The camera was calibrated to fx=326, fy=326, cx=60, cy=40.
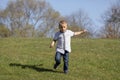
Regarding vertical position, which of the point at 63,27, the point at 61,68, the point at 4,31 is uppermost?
the point at 4,31

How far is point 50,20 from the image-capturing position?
66.3 m

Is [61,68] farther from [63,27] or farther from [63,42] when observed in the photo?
[63,27]

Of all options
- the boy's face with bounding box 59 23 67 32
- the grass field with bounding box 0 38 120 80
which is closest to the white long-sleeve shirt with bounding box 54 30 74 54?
the boy's face with bounding box 59 23 67 32

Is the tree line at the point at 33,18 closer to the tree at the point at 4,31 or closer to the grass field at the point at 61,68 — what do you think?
the tree at the point at 4,31

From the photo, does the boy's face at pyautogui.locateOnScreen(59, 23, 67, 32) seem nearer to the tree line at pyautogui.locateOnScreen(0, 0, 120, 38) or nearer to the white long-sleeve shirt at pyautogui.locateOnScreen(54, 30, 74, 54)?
the white long-sleeve shirt at pyautogui.locateOnScreen(54, 30, 74, 54)

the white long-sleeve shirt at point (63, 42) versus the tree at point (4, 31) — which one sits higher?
the tree at point (4, 31)

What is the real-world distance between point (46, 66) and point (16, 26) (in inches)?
1804

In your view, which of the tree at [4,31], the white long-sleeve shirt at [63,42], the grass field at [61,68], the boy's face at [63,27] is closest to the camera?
the grass field at [61,68]

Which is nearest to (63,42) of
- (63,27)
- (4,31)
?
(63,27)

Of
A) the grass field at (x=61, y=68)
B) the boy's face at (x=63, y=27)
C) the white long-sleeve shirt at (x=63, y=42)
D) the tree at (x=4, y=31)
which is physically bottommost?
the grass field at (x=61, y=68)

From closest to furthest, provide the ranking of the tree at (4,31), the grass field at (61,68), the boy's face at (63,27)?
the grass field at (61,68)
the boy's face at (63,27)
the tree at (4,31)

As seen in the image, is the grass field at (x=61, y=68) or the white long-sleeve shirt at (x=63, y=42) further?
the white long-sleeve shirt at (x=63, y=42)

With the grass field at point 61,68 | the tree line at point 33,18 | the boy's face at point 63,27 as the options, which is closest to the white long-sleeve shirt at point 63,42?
the boy's face at point 63,27

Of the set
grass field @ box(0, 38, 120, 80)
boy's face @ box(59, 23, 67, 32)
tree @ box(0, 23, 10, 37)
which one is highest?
tree @ box(0, 23, 10, 37)
